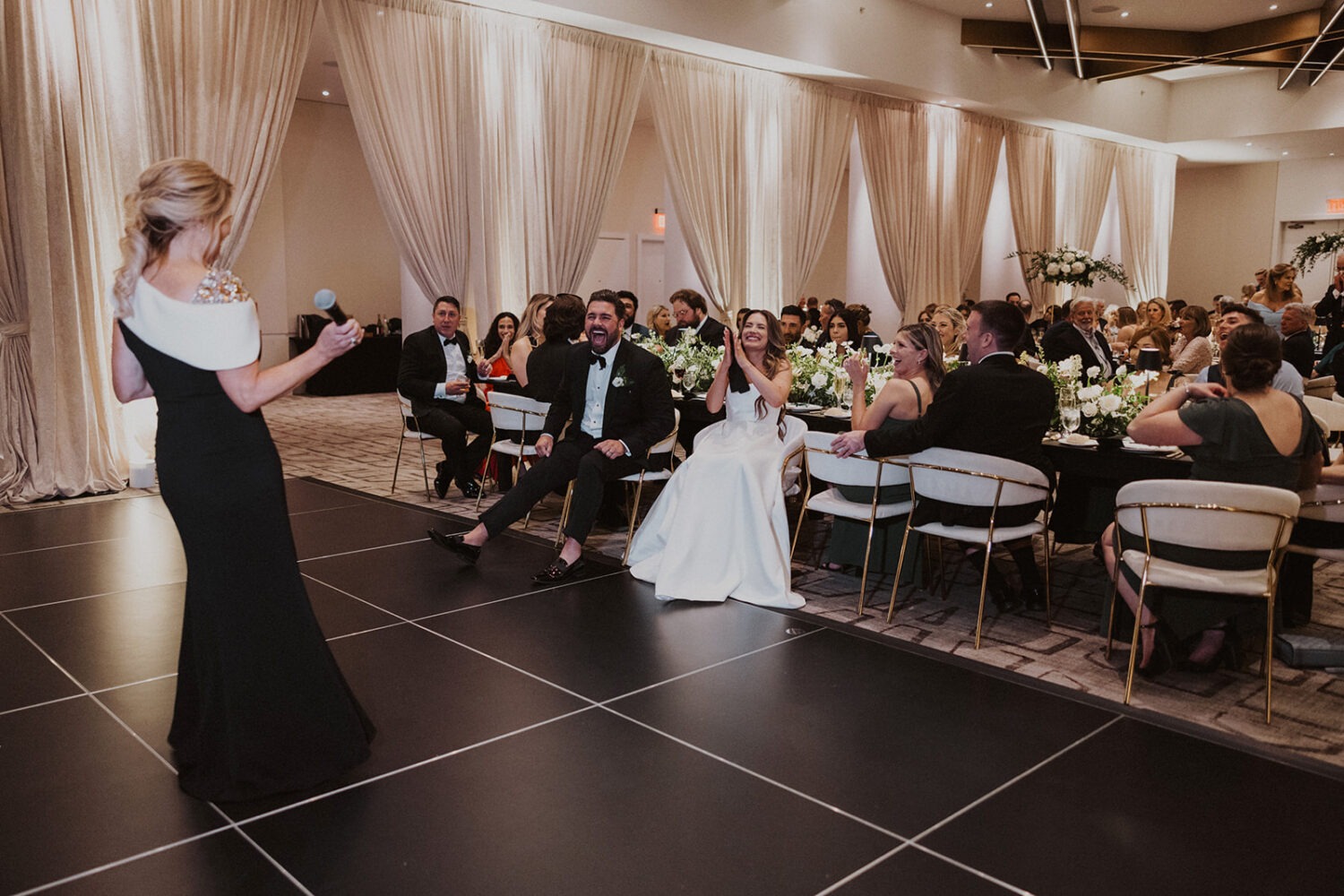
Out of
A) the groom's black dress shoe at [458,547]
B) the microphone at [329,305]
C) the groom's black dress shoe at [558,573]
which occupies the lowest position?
the groom's black dress shoe at [558,573]

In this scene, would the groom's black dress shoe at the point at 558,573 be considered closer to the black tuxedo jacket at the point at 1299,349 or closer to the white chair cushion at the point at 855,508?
the white chair cushion at the point at 855,508

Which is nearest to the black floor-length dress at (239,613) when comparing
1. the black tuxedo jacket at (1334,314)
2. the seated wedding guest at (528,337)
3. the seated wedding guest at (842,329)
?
the seated wedding guest at (528,337)

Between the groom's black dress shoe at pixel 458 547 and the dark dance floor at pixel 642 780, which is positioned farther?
the groom's black dress shoe at pixel 458 547

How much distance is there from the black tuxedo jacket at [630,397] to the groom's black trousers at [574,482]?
94 millimetres

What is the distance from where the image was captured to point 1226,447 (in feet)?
12.5

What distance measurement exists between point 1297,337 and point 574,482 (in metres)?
5.11

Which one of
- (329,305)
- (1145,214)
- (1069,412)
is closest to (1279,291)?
(1069,412)

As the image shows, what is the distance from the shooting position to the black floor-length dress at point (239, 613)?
2699 mm

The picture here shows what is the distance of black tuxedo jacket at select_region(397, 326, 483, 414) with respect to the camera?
7156mm

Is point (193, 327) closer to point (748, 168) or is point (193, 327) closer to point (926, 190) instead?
point (748, 168)

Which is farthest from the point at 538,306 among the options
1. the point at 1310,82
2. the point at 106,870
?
the point at 1310,82

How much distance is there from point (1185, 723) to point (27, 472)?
705 cm

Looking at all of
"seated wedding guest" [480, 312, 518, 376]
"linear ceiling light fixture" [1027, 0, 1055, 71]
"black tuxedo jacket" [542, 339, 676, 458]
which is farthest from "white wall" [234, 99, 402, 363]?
"black tuxedo jacket" [542, 339, 676, 458]

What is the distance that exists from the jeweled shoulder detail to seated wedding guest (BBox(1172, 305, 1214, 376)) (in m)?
7.53
